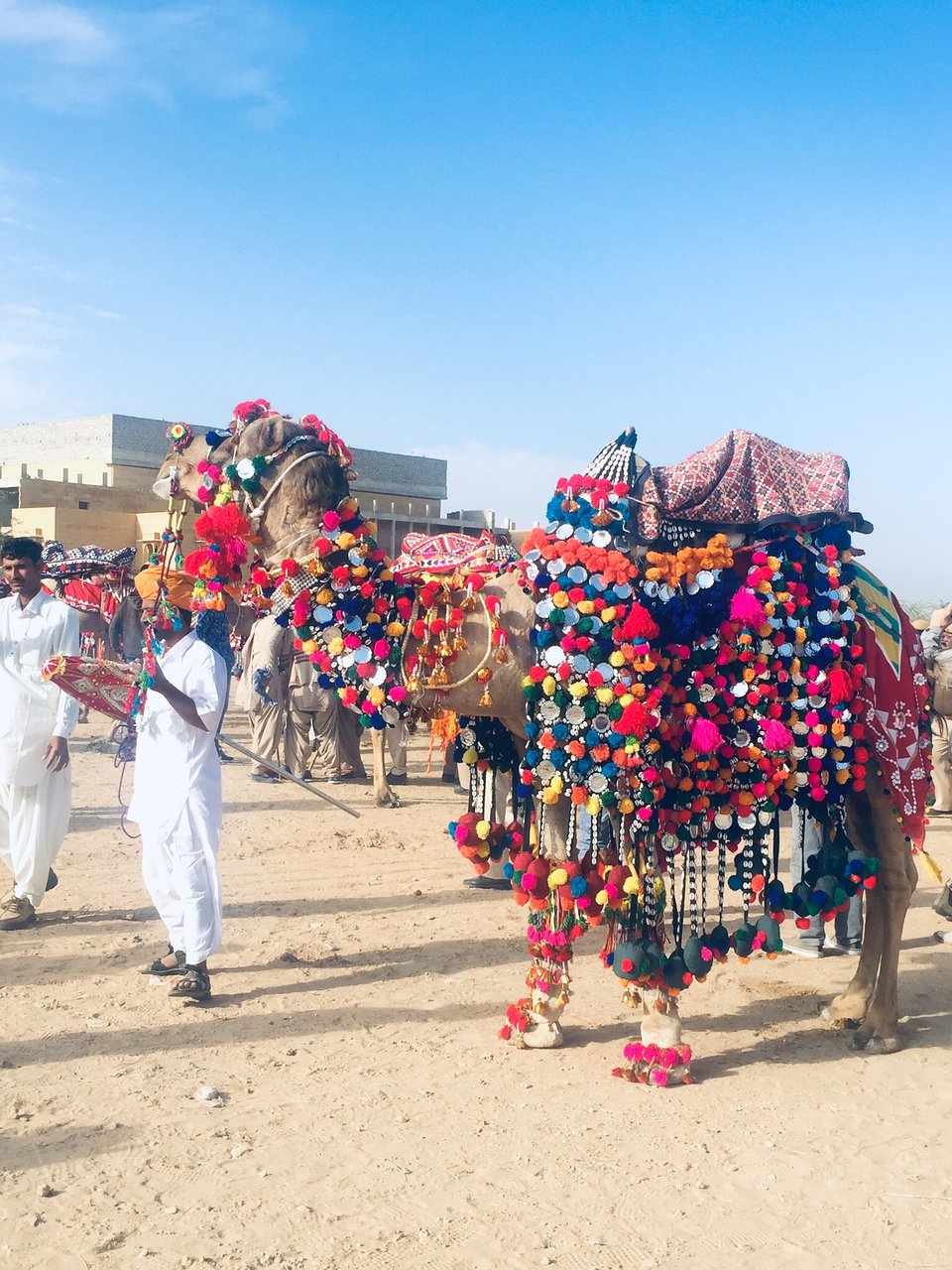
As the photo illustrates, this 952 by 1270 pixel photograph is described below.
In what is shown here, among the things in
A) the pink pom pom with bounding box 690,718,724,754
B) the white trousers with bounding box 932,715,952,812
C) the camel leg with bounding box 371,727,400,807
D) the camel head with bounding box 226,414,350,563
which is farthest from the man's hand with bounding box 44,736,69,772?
the white trousers with bounding box 932,715,952,812

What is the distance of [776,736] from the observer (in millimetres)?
4504

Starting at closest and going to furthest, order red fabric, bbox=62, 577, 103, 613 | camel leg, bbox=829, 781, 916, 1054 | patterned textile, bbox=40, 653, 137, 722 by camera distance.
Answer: camel leg, bbox=829, 781, 916, 1054 < patterned textile, bbox=40, 653, 137, 722 < red fabric, bbox=62, 577, 103, 613

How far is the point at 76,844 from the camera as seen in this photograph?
8.62 metres

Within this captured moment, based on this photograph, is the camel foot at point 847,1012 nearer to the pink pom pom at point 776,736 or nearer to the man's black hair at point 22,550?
the pink pom pom at point 776,736

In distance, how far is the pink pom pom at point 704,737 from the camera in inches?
173

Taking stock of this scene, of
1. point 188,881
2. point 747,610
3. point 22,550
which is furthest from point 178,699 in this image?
point 747,610

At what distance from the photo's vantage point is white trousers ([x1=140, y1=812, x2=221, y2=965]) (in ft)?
17.5

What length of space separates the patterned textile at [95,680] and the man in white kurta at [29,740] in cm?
112

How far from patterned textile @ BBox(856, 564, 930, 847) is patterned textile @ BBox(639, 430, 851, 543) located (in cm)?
51

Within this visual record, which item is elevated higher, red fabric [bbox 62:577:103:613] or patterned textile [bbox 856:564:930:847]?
red fabric [bbox 62:577:103:613]

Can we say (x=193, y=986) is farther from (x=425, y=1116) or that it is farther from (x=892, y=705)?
(x=892, y=705)

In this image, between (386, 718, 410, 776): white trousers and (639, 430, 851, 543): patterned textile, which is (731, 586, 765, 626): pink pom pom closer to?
(639, 430, 851, 543): patterned textile

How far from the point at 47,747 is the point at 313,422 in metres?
3.23

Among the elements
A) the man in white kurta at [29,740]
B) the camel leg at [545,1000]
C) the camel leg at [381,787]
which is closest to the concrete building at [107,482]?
the camel leg at [381,787]
